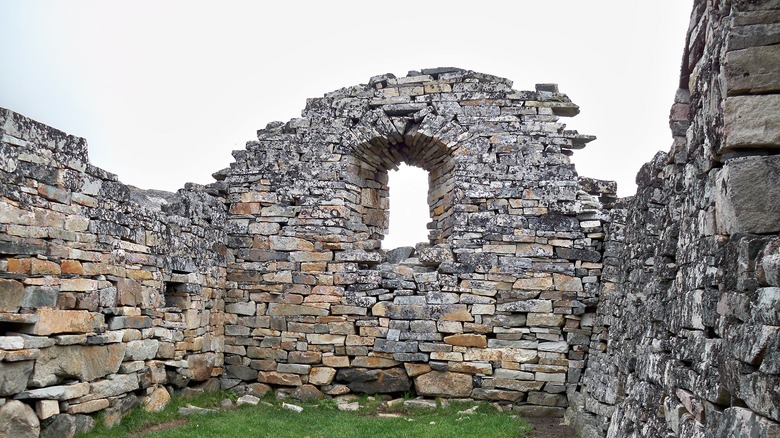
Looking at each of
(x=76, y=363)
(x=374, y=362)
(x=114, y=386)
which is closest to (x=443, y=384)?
(x=374, y=362)

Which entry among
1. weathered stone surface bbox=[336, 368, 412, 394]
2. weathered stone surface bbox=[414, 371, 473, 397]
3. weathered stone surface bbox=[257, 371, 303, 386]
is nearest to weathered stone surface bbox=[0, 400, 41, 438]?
weathered stone surface bbox=[257, 371, 303, 386]

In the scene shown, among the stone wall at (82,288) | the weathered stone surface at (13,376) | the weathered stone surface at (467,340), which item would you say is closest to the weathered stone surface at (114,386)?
the stone wall at (82,288)

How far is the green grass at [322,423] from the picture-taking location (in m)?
8.54

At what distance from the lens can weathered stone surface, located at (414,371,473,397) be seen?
34.6ft

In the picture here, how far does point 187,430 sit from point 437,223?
218 inches

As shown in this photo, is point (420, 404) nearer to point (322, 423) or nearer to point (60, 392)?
point (322, 423)

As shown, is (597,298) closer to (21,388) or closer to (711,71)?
(711,71)

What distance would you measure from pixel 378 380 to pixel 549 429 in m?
2.80

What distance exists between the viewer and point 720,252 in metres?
3.66

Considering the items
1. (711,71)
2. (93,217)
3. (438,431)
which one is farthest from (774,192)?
(93,217)

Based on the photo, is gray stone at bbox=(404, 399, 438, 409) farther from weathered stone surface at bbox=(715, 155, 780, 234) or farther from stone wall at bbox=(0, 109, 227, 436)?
weathered stone surface at bbox=(715, 155, 780, 234)

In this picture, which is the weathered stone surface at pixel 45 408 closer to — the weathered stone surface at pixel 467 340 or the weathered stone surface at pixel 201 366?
the weathered stone surface at pixel 201 366

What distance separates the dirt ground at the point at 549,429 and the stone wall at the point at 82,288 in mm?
5111

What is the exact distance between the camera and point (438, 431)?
894 cm
